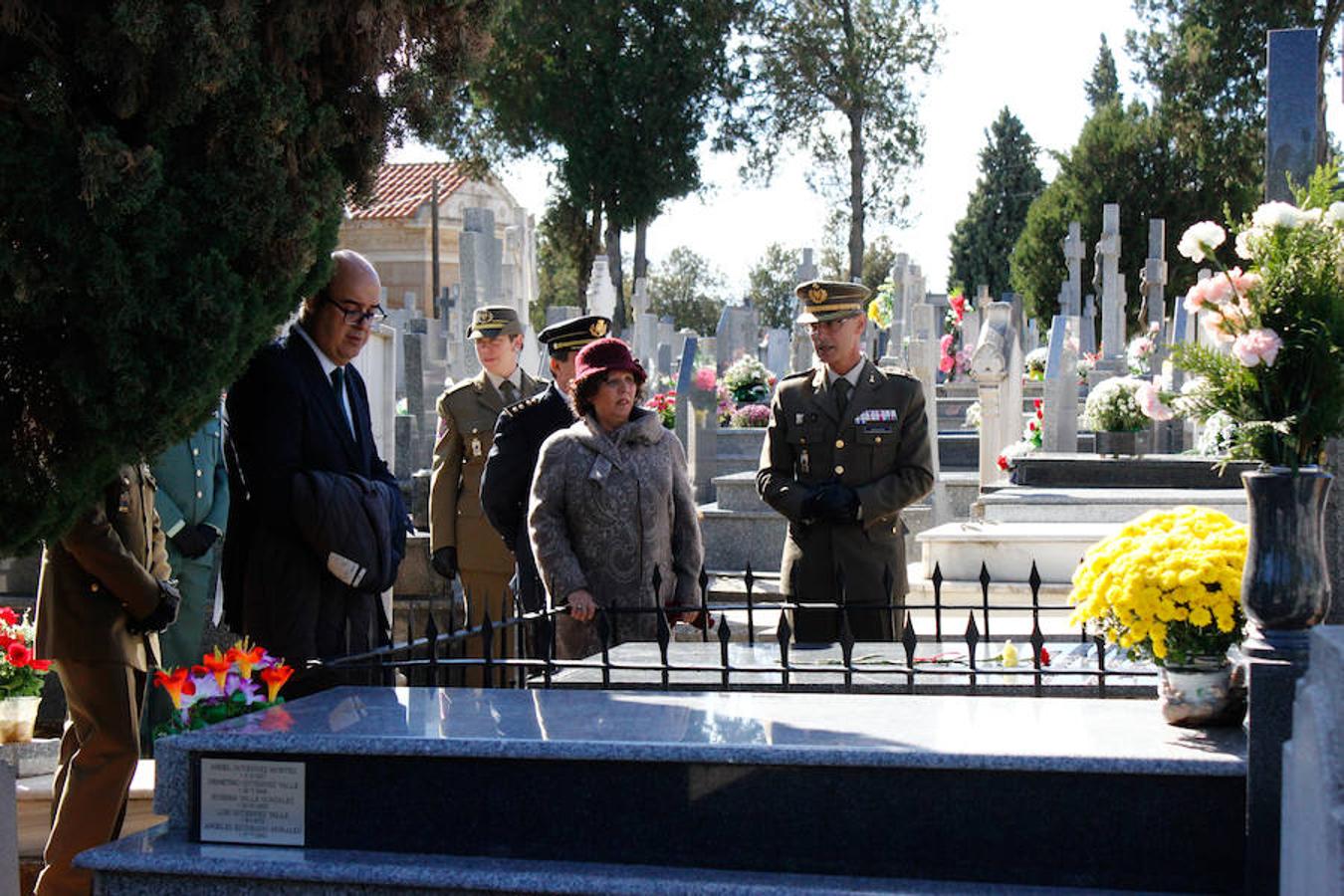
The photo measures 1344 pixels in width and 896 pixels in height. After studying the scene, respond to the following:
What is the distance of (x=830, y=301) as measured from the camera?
6.19 meters

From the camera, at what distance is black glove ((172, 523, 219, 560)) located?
6.40m

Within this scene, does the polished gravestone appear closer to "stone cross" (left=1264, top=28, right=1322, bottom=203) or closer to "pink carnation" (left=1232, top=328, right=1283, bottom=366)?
"pink carnation" (left=1232, top=328, right=1283, bottom=366)

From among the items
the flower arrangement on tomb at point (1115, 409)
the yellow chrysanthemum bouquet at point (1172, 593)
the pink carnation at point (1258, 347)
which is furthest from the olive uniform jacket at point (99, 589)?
the flower arrangement on tomb at point (1115, 409)

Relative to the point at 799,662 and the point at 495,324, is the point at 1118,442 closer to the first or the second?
the point at 495,324

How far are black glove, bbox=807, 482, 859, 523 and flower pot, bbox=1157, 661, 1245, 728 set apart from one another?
8.20 ft

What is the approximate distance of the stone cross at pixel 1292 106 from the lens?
4711 millimetres

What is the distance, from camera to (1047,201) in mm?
50000

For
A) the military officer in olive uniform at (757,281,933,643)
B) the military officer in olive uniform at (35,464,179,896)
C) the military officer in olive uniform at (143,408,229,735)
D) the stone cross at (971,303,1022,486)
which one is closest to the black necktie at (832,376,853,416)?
the military officer in olive uniform at (757,281,933,643)

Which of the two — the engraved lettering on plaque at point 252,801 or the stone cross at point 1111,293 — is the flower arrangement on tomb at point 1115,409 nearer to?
the engraved lettering on plaque at point 252,801

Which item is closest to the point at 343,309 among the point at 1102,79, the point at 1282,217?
the point at 1282,217

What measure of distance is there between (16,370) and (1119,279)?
2739cm

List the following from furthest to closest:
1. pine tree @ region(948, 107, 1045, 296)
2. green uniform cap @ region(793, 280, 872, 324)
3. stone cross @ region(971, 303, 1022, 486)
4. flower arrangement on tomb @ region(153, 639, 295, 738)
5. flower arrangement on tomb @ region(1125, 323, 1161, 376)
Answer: pine tree @ region(948, 107, 1045, 296) → flower arrangement on tomb @ region(1125, 323, 1161, 376) → stone cross @ region(971, 303, 1022, 486) → green uniform cap @ region(793, 280, 872, 324) → flower arrangement on tomb @ region(153, 639, 295, 738)

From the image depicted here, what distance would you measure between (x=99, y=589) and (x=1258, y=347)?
11.5ft

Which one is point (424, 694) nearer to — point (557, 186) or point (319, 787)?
point (319, 787)
